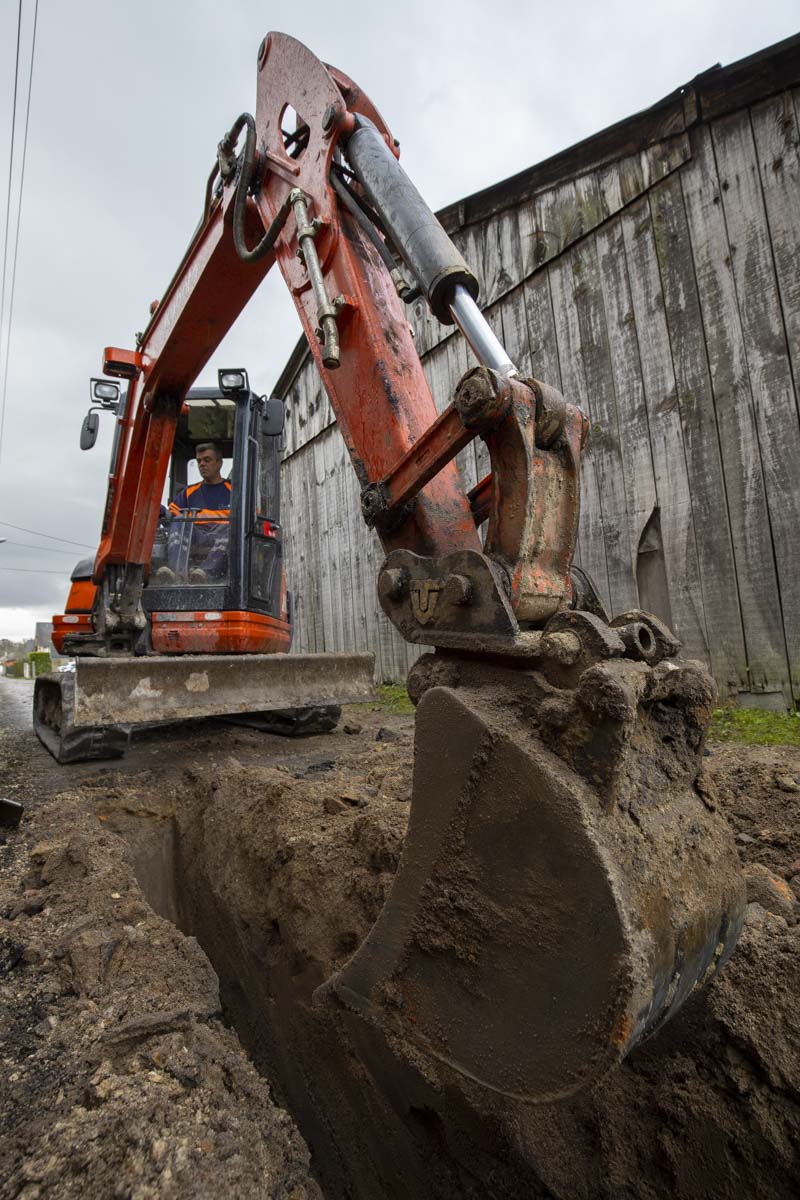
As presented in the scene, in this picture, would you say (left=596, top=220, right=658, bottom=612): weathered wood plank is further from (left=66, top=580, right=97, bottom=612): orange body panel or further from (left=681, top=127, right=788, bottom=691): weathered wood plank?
(left=66, top=580, right=97, bottom=612): orange body panel

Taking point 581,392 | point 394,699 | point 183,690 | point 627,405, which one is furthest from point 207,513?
point 627,405

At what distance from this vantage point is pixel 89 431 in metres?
4.14

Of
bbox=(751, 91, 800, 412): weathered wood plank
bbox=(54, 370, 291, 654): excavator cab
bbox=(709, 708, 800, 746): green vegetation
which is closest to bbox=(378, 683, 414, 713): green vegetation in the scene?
bbox=(54, 370, 291, 654): excavator cab

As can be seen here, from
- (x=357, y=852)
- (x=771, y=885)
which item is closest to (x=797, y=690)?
(x=771, y=885)

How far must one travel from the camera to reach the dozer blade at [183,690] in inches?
142

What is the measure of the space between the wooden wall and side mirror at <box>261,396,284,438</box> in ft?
6.93

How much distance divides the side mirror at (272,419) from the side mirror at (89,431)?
1079 mm

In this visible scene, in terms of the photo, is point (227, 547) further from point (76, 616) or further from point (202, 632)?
point (76, 616)

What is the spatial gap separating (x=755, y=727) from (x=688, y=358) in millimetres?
2360

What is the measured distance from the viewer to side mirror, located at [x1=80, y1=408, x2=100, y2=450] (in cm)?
412

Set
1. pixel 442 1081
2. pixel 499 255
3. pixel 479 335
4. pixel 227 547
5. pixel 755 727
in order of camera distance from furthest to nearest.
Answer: pixel 499 255
pixel 227 547
pixel 755 727
pixel 479 335
pixel 442 1081

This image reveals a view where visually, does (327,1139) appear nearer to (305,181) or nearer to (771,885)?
(771,885)

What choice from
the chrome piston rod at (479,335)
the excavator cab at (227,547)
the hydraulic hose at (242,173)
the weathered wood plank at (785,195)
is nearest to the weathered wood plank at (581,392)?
the weathered wood plank at (785,195)

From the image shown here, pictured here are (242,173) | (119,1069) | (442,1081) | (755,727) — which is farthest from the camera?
(755,727)
